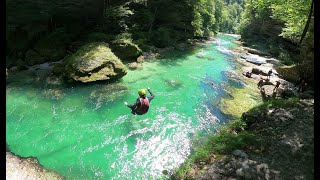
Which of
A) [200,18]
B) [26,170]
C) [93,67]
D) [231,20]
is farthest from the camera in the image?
[231,20]

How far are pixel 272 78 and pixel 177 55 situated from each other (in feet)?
35.9

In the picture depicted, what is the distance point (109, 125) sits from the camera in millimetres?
13523

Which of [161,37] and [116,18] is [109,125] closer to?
[116,18]

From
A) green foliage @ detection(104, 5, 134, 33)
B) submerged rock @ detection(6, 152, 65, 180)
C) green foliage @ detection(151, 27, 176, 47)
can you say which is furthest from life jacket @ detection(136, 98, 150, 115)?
green foliage @ detection(151, 27, 176, 47)

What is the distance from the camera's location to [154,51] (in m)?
28.5

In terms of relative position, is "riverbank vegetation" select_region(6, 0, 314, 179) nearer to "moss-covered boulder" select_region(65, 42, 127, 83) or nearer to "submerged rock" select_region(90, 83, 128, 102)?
"moss-covered boulder" select_region(65, 42, 127, 83)

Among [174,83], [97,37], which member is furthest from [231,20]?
[174,83]

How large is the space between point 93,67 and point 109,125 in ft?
21.8

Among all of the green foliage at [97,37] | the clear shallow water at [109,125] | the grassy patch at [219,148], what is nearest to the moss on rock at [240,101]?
the clear shallow water at [109,125]

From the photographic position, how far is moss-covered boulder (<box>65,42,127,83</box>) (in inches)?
722

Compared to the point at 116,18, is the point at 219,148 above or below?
below

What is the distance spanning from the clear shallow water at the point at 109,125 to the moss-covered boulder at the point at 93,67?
646 mm

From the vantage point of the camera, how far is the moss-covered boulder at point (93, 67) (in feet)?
60.1
